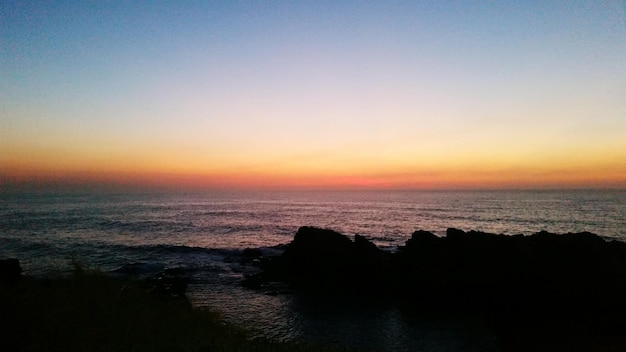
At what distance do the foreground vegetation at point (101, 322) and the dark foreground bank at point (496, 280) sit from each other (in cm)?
1475

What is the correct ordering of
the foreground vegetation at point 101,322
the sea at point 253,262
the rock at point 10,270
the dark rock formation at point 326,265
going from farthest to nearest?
1. the dark rock formation at point 326,265
2. the rock at point 10,270
3. the sea at point 253,262
4. the foreground vegetation at point 101,322

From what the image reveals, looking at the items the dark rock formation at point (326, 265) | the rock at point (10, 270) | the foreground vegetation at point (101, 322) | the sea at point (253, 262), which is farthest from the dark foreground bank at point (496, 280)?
the rock at point (10, 270)

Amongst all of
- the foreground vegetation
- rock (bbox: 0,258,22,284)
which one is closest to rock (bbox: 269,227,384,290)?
the foreground vegetation

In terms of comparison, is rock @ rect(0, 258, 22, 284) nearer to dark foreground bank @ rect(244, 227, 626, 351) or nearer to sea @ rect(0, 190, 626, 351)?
sea @ rect(0, 190, 626, 351)

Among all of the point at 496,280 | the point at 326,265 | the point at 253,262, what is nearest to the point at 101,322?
the point at 326,265

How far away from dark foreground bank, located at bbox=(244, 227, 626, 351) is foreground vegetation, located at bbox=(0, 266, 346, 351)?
48.4 ft

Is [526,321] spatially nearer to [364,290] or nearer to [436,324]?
[436,324]

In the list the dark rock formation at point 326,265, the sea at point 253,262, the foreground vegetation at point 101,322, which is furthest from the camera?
the dark rock formation at point 326,265

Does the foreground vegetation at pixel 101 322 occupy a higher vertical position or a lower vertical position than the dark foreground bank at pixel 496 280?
higher

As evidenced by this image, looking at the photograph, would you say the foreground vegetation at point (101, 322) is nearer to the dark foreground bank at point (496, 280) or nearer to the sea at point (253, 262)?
the sea at point (253, 262)

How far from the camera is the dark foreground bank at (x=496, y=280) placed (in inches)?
831

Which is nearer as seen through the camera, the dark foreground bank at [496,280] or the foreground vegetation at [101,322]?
the foreground vegetation at [101,322]

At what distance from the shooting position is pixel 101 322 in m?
13.3

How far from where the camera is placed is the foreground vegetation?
10945mm
